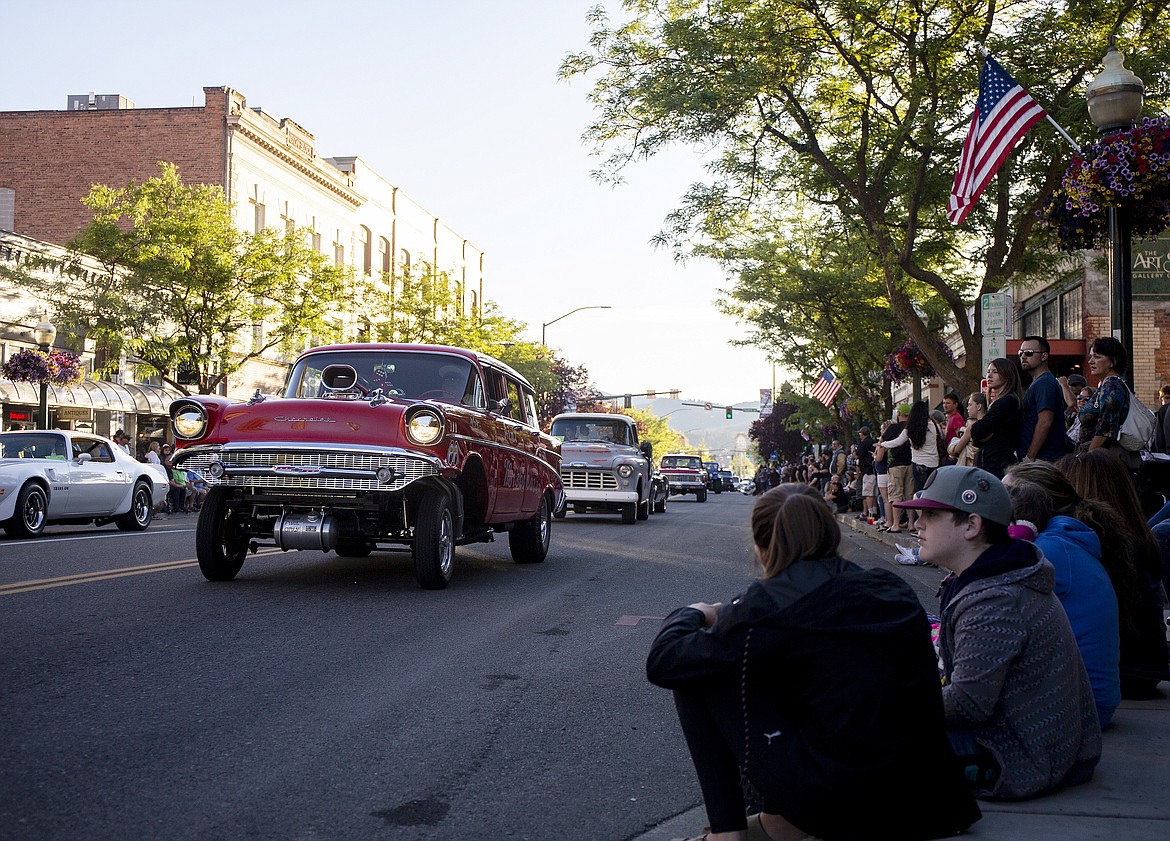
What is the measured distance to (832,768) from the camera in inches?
125

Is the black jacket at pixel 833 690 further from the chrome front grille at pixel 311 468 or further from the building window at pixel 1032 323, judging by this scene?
the building window at pixel 1032 323

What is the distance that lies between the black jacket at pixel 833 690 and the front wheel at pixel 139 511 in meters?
Answer: 17.5

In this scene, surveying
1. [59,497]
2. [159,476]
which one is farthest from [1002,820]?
[159,476]

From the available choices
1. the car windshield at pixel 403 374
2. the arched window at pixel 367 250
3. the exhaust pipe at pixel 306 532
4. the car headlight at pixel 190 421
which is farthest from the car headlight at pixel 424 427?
the arched window at pixel 367 250

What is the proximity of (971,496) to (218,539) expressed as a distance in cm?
772

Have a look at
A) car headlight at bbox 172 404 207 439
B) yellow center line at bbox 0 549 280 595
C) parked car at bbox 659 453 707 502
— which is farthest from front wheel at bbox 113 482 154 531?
parked car at bbox 659 453 707 502

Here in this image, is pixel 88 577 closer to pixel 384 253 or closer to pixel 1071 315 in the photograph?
pixel 1071 315

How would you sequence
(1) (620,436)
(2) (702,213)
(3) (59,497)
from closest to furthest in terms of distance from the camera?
(3) (59,497) < (2) (702,213) < (1) (620,436)

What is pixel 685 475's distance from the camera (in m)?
52.5

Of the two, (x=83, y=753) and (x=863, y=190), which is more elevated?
(x=863, y=190)

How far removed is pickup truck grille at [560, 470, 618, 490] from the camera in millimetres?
22000

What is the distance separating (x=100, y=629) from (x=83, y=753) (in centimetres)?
307

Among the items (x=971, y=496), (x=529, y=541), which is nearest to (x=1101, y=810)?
(x=971, y=496)

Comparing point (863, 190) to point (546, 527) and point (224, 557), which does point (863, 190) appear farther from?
point (224, 557)
